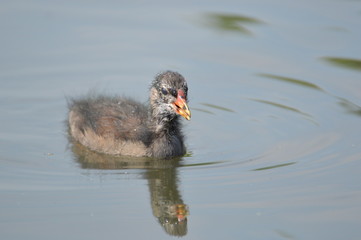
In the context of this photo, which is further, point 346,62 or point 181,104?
point 346,62

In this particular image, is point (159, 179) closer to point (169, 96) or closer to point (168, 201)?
point (168, 201)

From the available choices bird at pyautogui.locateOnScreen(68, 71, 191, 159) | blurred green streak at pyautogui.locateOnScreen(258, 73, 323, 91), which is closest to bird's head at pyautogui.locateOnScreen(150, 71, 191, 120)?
bird at pyautogui.locateOnScreen(68, 71, 191, 159)

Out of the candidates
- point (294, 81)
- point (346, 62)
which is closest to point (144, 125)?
point (294, 81)

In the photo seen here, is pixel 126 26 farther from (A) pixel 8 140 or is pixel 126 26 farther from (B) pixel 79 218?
(B) pixel 79 218

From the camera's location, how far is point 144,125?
11.4m

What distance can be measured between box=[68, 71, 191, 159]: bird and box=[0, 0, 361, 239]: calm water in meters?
0.20

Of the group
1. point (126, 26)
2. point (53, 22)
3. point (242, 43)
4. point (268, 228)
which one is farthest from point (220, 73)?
point (268, 228)

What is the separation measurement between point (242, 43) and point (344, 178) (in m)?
5.13

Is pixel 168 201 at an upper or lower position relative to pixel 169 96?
lower

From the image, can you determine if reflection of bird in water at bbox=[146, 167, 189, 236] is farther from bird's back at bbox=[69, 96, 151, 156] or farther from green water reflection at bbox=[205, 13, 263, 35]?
green water reflection at bbox=[205, 13, 263, 35]

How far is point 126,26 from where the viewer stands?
50.1 ft

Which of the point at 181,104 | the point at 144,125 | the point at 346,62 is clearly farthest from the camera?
the point at 346,62

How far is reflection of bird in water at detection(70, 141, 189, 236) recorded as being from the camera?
29.5 ft

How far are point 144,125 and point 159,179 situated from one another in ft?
4.32
